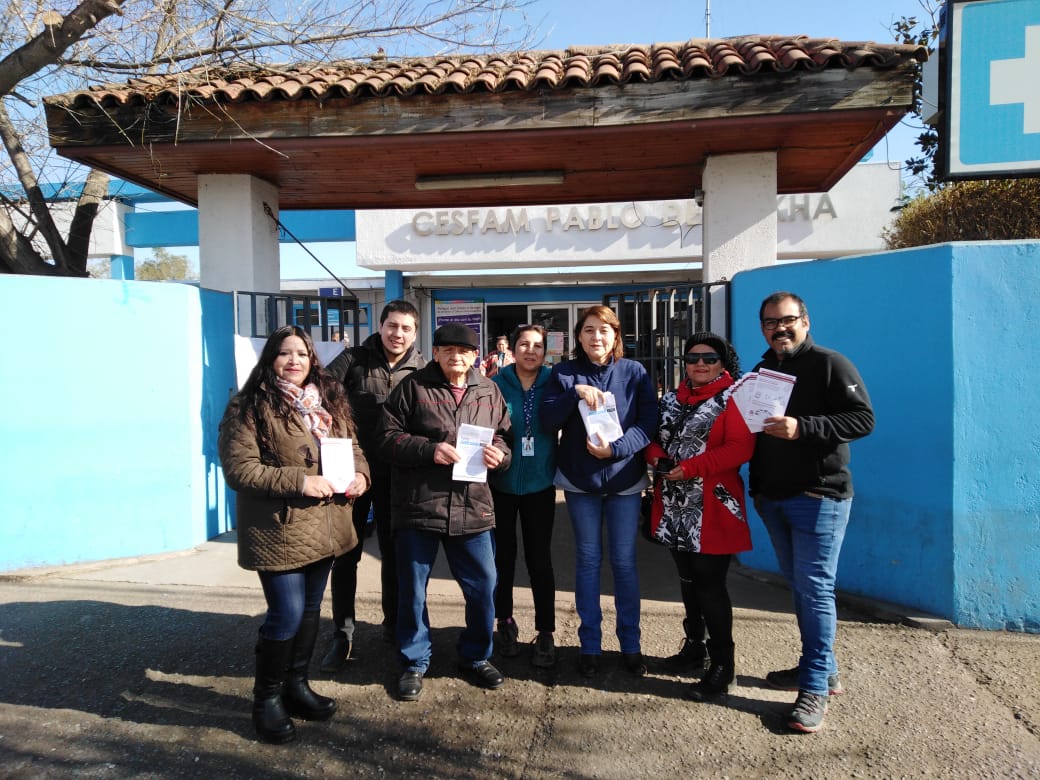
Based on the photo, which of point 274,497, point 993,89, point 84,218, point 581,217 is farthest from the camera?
point 581,217

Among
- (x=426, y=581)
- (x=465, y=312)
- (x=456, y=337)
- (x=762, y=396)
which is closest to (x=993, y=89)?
(x=762, y=396)

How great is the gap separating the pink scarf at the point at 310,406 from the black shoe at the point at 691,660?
7.02ft

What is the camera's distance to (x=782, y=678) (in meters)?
3.24

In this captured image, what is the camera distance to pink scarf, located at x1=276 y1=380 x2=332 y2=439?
117 inches

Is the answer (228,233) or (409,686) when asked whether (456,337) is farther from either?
(228,233)

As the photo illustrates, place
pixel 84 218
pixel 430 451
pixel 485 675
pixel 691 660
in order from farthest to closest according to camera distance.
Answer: pixel 84 218, pixel 691 660, pixel 485 675, pixel 430 451

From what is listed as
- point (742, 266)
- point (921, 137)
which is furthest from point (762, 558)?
point (921, 137)

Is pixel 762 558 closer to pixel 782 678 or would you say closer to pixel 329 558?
pixel 782 678

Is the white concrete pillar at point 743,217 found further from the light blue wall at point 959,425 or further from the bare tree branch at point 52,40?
the bare tree branch at point 52,40

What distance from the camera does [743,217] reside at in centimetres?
545

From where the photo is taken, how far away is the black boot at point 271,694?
2.83 meters

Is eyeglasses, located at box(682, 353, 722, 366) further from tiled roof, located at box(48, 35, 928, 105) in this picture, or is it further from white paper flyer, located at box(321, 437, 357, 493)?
tiled roof, located at box(48, 35, 928, 105)

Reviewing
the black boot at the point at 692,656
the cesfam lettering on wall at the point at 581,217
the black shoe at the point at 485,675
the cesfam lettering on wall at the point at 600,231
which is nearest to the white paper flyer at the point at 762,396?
the black boot at the point at 692,656

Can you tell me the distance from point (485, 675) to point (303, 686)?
875mm
